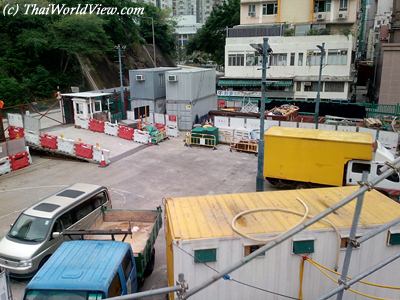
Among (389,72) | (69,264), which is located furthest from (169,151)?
(389,72)

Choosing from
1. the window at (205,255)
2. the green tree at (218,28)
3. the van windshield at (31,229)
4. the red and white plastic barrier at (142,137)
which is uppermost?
the green tree at (218,28)

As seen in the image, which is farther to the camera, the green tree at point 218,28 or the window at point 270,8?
the green tree at point 218,28

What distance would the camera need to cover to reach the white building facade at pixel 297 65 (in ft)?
136

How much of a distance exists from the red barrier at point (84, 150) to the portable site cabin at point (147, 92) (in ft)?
33.0

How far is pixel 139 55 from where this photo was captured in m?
59.0

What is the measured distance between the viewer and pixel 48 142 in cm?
2288

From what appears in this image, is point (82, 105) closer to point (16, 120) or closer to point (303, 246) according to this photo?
point (16, 120)

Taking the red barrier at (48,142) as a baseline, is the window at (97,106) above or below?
above

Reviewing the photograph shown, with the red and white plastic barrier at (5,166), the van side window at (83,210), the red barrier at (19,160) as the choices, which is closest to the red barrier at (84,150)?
the red barrier at (19,160)

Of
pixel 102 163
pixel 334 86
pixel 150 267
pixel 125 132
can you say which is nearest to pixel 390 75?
pixel 334 86

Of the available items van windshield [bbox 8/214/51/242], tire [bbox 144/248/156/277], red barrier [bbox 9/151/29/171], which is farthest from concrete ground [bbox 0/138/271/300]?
van windshield [bbox 8/214/51/242]

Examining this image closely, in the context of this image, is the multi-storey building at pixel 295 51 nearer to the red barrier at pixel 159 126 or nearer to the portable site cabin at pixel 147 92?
the portable site cabin at pixel 147 92

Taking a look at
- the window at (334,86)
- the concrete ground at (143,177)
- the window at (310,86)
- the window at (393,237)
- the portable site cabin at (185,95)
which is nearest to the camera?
the window at (393,237)

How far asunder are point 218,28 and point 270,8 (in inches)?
573
